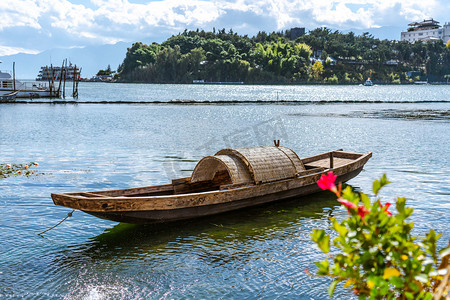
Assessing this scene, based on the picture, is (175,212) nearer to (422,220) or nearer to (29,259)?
(29,259)

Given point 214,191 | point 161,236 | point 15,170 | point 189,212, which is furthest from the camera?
point 15,170

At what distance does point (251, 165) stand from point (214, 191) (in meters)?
1.72

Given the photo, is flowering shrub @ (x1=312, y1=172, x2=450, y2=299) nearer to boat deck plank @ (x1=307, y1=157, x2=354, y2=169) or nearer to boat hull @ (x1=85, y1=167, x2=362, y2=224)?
boat hull @ (x1=85, y1=167, x2=362, y2=224)

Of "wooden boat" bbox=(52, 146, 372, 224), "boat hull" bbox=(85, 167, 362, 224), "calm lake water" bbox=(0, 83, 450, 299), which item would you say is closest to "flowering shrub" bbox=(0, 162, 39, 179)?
"calm lake water" bbox=(0, 83, 450, 299)

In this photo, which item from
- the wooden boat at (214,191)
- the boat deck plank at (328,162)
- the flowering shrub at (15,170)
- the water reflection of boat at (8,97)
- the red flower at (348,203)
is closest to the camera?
the red flower at (348,203)

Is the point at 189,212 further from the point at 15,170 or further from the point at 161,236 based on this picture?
the point at 15,170

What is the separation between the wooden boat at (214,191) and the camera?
1071cm

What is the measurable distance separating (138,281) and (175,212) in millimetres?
2986

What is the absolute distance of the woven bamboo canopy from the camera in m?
13.2

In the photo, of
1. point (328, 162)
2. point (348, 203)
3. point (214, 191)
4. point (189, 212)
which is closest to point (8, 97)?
point (328, 162)

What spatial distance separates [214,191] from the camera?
1219 centimetres

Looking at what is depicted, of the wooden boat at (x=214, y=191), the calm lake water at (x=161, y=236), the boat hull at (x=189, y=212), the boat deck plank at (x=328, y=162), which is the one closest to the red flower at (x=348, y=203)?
the calm lake water at (x=161, y=236)

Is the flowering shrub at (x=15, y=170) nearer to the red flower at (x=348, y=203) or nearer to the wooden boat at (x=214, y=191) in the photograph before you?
the wooden boat at (x=214, y=191)

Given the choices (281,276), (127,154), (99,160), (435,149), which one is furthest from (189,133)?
(281,276)
